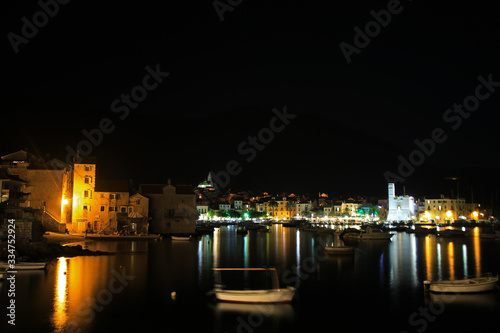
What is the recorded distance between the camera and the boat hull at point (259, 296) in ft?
61.7

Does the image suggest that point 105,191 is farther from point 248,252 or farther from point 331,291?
point 331,291

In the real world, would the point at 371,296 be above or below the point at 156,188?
below

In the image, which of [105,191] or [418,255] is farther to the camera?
[105,191]

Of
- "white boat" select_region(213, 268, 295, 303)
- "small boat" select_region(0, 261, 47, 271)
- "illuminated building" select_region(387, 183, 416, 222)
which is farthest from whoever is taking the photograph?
"illuminated building" select_region(387, 183, 416, 222)

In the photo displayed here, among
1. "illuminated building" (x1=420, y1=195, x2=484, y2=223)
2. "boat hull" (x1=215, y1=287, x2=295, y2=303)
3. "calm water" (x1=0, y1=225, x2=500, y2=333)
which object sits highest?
"illuminated building" (x1=420, y1=195, x2=484, y2=223)

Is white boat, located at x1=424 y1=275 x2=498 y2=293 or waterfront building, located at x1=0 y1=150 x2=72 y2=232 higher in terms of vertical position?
waterfront building, located at x1=0 y1=150 x2=72 y2=232

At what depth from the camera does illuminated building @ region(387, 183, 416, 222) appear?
393 ft

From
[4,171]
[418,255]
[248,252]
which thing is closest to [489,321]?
[418,255]

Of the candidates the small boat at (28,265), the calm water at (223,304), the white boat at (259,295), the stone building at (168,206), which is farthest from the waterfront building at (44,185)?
the white boat at (259,295)

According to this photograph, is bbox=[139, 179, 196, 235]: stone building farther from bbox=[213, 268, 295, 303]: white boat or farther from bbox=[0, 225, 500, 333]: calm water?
bbox=[213, 268, 295, 303]: white boat

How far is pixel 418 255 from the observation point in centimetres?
3916

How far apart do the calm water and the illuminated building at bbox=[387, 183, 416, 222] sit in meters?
90.2

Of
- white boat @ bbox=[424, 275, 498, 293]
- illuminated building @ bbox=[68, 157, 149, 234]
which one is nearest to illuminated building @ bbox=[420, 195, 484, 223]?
illuminated building @ bbox=[68, 157, 149, 234]

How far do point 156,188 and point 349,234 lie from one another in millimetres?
27996
